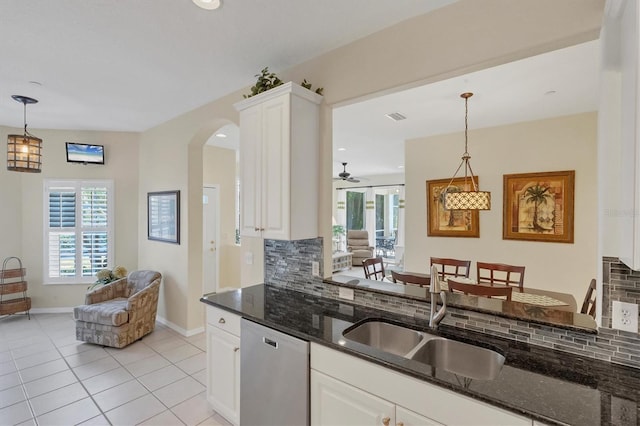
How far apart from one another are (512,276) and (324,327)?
3471mm

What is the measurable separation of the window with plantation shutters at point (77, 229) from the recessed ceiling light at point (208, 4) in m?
4.10

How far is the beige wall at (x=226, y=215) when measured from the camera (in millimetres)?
5852

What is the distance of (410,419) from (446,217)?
3919 mm

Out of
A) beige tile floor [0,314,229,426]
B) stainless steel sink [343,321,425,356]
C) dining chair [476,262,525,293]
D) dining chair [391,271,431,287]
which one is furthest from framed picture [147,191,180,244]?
dining chair [476,262,525,293]

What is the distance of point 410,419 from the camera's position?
1323 millimetres

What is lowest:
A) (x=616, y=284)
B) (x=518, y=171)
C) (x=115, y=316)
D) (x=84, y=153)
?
(x=115, y=316)

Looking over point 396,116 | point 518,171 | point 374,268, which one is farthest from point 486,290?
point 518,171

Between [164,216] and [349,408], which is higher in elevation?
[164,216]

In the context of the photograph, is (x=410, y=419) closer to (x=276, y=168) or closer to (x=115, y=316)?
(x=276, y=168)

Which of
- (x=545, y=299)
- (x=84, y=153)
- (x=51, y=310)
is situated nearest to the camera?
(x=545, y=299)

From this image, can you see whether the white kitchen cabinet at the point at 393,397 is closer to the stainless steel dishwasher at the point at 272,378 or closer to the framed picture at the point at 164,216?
the stainless steel dishwasher at the point at 272,378

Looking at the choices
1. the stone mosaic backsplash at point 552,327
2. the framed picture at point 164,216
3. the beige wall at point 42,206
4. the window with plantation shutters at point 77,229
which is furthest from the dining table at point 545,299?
the window with plantation shutters at point 77,229

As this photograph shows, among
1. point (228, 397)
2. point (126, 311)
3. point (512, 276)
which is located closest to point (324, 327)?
point (228, 397)

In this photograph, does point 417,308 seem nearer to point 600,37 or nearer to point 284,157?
point 284,157
